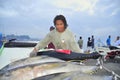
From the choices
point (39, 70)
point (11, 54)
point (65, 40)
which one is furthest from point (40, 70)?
point (11, 54)

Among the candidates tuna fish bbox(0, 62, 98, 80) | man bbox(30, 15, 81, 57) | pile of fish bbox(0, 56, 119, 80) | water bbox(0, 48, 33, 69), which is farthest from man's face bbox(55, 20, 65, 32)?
water bbox(0, 48, 33, 69)

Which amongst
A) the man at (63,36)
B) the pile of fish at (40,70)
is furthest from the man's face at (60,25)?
the pile of fish at (40,70)

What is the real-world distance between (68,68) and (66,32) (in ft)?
6.26

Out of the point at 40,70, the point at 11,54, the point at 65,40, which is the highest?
the point at 65,40

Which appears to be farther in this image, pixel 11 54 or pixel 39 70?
pixel 11 54

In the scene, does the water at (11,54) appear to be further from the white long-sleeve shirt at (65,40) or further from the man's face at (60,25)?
the man's face at (60,25)

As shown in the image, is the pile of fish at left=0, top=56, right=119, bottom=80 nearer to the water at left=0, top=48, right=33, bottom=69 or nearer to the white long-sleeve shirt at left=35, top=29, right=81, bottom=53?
the white long-sleeve shirt at left=35, top=29, right=81, bottom=53

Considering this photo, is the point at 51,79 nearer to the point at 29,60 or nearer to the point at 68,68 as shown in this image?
the point at 68,68

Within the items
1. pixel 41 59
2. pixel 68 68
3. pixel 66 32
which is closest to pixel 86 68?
pixel 68 68

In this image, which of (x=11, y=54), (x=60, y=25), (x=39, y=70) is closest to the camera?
(x=39, y=70)

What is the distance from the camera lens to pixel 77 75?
352 centimetres

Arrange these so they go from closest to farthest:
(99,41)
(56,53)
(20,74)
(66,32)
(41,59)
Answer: (20,74)
(41,59)
(56,53)
(66,32)
(99,41)

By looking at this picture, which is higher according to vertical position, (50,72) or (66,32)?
(66,32)

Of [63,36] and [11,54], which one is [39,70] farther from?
[11,54]
